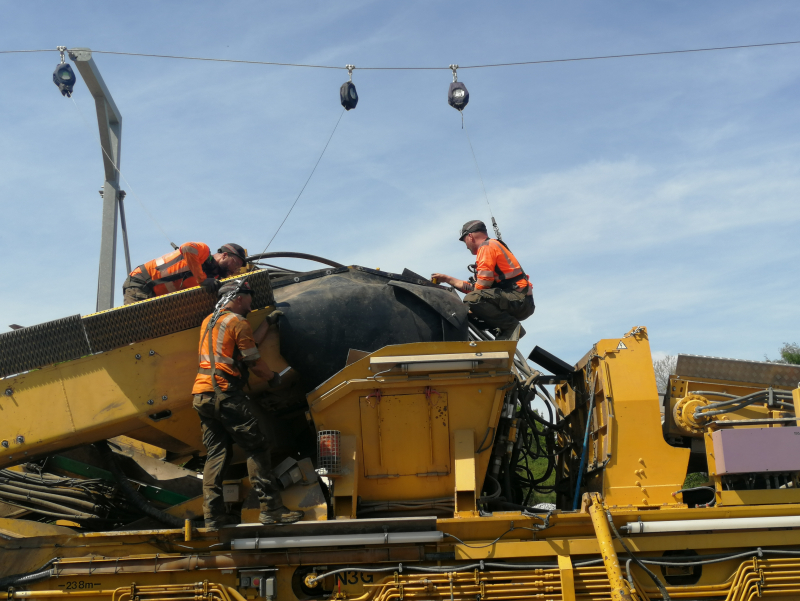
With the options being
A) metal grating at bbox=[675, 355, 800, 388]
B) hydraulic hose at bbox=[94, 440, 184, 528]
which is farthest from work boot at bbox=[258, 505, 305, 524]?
metal grating at bbox=[675, 355, 800, 388]

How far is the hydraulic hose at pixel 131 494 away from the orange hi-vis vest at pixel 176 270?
135 centimetres

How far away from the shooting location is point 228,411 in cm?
495

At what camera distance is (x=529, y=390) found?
6.26 metres

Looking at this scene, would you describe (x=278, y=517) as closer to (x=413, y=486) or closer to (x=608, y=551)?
(x=413, y=486)

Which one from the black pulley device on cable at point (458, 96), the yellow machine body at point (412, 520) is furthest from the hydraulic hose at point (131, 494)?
the black pulley device on cable at point (458, 96)

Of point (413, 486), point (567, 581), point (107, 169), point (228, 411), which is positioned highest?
point (107, 169)

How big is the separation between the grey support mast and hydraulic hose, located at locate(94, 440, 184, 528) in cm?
264

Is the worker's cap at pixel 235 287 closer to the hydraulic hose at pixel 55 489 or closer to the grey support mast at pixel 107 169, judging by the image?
the hydraulic hose at pixel 55 489

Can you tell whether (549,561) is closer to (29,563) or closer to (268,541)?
(268,541)

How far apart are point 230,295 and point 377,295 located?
1.12 metres

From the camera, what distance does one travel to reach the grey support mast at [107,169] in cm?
817

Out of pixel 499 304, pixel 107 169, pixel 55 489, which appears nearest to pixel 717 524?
pixel 499 304

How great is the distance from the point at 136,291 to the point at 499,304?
308 cm

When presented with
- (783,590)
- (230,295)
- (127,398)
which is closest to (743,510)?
(783,590)
